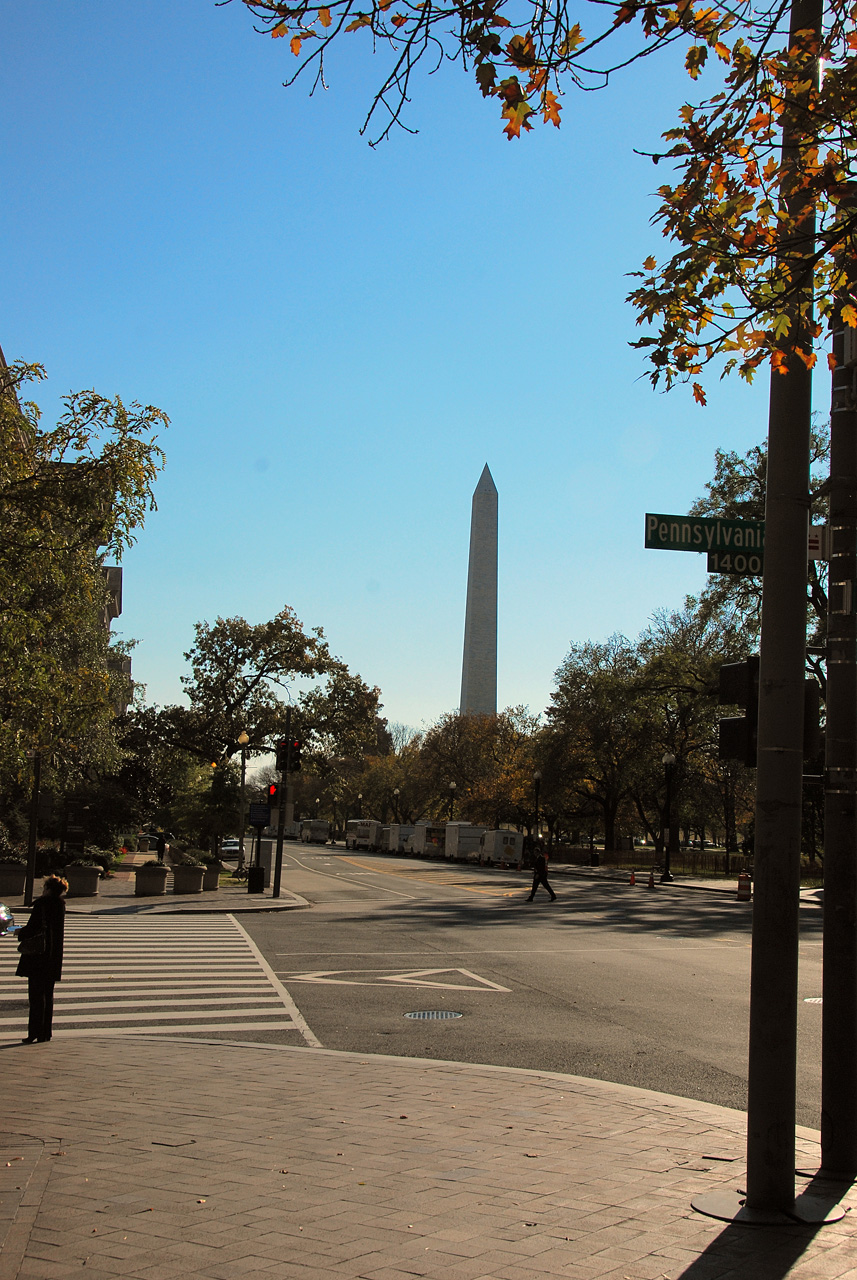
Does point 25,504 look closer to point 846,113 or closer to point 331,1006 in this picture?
point 331,1006

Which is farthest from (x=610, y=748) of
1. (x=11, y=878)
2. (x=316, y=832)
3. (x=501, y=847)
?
(x=316, y=832)

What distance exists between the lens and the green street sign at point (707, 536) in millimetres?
7746

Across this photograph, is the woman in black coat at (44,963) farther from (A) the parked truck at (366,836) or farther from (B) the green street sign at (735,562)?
(A) the parked truck at (366,836)

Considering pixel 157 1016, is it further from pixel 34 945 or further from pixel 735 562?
pixel 735 562

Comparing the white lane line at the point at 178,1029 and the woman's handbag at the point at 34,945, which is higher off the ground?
the woman's handbag at the point at 34,945

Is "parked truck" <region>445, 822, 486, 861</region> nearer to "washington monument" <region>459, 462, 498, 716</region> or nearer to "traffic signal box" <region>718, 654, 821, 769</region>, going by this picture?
"washington monument" <region>459, 462, 498, 716</region>

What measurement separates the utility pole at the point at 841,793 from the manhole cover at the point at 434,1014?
6.19 meters

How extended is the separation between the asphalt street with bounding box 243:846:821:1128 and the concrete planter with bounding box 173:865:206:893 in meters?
4.05

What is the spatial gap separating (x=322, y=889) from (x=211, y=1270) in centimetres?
3234

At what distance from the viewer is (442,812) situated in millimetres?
100625

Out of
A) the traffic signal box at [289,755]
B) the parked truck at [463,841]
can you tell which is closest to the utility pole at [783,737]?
the traffic signal box at [289,755]

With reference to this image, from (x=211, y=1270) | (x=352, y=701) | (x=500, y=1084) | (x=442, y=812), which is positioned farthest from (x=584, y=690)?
(x=211, y=1270)

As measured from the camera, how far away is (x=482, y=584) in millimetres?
74875

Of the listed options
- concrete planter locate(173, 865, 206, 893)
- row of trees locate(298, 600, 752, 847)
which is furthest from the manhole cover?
row of trees locate(298, 600, 752, 847)
